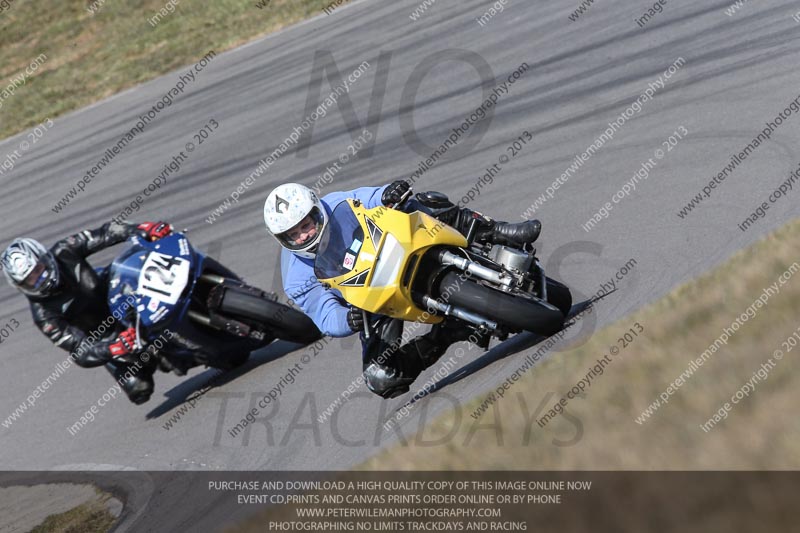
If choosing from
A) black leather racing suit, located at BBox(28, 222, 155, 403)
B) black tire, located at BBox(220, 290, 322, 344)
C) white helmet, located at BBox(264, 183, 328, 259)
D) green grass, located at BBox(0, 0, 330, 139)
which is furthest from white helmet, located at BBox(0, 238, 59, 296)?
green grass, located at BBox(0, 0, 330, 139)

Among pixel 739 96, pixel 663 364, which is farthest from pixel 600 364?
pixel 739 96

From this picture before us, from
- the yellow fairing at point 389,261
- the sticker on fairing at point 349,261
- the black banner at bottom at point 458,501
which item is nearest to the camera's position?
the black banner at bottom at point 458,501

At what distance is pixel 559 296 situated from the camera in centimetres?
753

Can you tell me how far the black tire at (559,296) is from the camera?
7484 millimetres

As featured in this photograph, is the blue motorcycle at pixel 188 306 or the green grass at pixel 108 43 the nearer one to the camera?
the blue motorcycle at pixel 188 306

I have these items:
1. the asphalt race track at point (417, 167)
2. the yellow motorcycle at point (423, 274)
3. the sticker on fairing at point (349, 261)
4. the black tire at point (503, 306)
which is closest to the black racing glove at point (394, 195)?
the yellow motorcycle at point (423, 274)

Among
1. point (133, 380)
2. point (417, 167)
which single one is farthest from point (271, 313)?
point (417, 167)

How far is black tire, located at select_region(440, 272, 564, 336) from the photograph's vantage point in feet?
21.8

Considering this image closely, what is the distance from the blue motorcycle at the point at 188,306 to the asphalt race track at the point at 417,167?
0.38 meters

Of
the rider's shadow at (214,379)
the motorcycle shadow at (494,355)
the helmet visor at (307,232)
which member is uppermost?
the helmet visor at (307,232)

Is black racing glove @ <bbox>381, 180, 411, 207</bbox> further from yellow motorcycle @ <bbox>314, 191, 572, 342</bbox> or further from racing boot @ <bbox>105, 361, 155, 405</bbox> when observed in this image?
racing boot @ <bbox>105, 361, 155, 405</bbox>

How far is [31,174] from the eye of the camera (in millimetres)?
17672

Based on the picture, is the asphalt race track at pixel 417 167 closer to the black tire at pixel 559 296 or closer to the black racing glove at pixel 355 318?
the black tire at pixel 559 296

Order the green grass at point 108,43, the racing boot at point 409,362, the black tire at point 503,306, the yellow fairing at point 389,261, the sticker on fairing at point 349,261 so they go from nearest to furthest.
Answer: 1. the black tire at point 503,306
2. the yellow fairing at point 389,261
3. the sticker on fairing at point 349,261
4. the racing boot at point 409,362
5. the green grass at point 108,43
